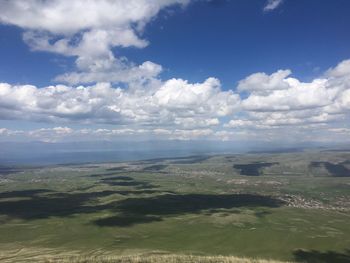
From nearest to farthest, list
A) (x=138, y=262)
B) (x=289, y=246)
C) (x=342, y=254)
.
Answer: (x=138, y=262)
(x=342, y=254)
(x=289, y=246)

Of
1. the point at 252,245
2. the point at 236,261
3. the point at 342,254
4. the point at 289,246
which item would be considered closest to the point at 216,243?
the point at 252,245

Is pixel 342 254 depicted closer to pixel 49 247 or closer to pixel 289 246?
pixel 289 246

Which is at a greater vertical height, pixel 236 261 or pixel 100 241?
pixel 236 261

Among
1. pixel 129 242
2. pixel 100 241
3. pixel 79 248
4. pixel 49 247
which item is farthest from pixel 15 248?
pixel 129 242

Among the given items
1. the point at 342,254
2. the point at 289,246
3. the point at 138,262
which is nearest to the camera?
the point at 138,262

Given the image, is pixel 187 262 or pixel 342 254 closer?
pixel 187 262

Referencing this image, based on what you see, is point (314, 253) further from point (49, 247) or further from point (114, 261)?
point (49, 247)
